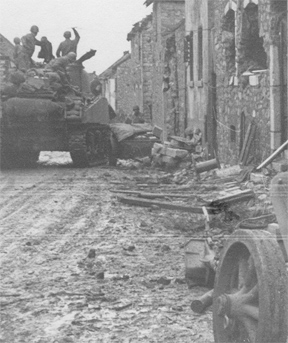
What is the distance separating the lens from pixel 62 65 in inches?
814

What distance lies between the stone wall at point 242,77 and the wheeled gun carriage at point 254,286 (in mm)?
9450

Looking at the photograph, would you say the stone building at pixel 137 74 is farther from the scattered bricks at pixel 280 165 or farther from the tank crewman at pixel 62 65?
the scattered bricks at pixel 280 165

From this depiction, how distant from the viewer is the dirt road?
539 centimetres

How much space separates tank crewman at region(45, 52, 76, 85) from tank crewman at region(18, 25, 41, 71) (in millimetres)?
498

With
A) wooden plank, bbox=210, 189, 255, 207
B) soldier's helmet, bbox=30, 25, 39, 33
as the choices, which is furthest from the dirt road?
soldier's helmet, bbox=30, 25, 39, 33

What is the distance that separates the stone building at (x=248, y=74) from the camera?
13.4 metres

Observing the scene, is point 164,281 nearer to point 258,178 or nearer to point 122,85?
point 258,178

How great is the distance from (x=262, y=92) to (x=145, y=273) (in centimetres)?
772

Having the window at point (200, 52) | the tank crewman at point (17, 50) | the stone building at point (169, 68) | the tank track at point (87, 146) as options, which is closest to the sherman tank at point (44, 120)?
the tank track at point (87, 146)

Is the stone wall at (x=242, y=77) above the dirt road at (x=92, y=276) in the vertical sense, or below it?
above

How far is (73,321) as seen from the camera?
5.55m

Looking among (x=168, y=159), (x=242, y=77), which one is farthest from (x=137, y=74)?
(x=242, y=77)

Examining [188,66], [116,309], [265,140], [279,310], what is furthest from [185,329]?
[188,66]

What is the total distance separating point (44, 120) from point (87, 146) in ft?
4.59
